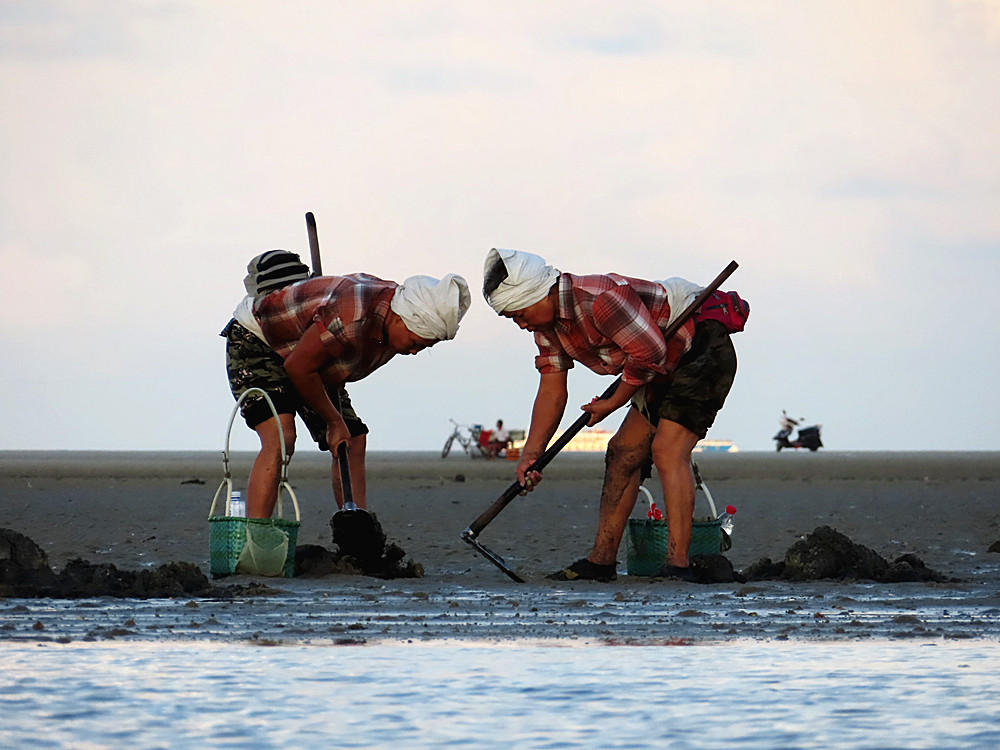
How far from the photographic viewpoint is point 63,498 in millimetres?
16812

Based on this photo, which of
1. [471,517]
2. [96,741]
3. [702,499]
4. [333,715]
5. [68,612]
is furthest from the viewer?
[702,499]

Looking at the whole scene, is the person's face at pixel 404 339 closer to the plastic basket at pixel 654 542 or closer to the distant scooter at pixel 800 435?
the plastic basket at pixel 654 542

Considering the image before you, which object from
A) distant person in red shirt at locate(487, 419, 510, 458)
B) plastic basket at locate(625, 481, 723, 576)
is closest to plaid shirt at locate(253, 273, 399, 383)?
plastic basket at locate(625, 481, 723, 576)

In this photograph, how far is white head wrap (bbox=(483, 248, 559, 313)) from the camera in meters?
7.38

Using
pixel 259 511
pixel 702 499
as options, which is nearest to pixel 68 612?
pixel 259 511

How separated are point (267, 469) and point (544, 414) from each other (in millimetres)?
1359

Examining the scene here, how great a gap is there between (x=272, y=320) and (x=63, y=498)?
969cm

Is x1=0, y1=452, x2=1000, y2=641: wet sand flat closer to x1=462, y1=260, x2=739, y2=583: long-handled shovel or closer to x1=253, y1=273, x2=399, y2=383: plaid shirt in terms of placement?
x1=462, y1=260, x2=739, y2=583: long-handled shovel

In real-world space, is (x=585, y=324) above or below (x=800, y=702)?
above

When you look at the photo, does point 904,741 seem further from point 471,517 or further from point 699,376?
point 471,517

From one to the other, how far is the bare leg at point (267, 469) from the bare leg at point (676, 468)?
5.83 ft

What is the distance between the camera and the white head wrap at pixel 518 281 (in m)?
7.38

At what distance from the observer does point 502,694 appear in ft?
14.3

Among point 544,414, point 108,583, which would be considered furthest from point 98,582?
point 544,414
